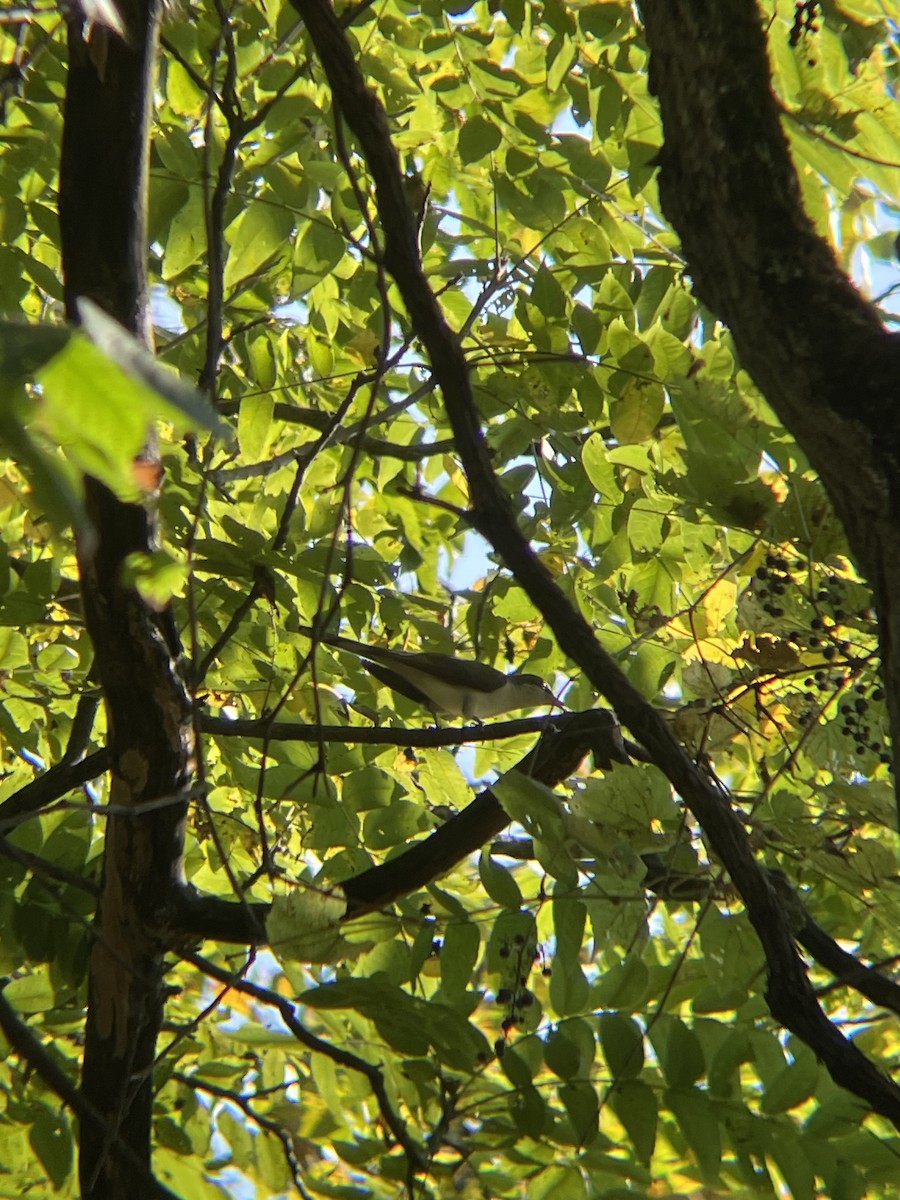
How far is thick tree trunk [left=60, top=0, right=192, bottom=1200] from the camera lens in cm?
214

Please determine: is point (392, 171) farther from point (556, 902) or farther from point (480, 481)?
point (556, 902)

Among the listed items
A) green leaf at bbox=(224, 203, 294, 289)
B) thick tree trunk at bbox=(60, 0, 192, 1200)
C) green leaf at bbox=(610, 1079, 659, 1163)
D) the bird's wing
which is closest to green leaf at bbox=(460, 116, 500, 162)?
green leaf at bbox=(224, 203, 294, 289)

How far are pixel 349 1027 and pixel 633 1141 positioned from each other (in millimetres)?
745

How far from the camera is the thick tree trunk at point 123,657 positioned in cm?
214

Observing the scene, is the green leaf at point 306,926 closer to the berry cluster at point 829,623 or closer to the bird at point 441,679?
the berry cluster at point 829,623

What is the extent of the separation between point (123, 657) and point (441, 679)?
112cm

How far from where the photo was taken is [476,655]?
9.67 feet

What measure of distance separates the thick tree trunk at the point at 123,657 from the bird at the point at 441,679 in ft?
2.22

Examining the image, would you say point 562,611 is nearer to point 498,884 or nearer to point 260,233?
point 498,884

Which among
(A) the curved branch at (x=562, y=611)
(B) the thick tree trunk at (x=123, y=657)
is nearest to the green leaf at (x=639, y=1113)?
(A) the curved branch at (x=562, y=611)

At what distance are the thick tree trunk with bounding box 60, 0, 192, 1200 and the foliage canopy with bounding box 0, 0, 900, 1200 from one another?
5 cm

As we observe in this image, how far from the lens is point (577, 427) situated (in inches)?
104

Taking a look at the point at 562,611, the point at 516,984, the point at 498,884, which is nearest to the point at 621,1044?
the point at 516,984

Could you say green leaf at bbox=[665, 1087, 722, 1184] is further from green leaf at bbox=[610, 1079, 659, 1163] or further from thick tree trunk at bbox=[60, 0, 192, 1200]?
thick tree trunk at bbox=[60, 0, 192, 1200]
